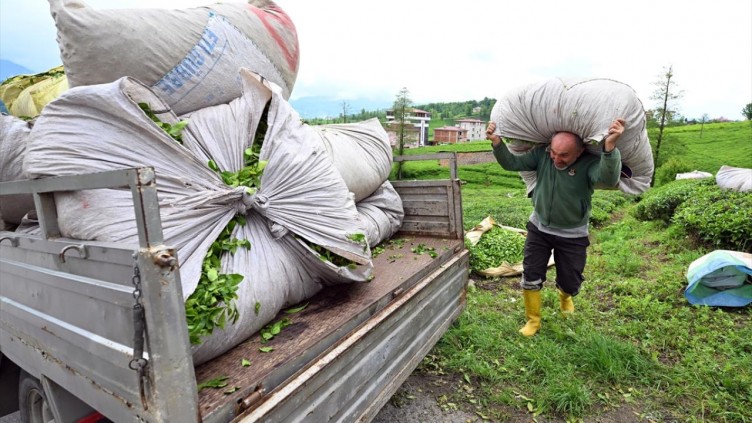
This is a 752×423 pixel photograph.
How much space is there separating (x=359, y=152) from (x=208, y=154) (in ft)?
3.73

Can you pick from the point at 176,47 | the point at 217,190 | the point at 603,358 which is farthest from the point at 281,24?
the point at 603,358

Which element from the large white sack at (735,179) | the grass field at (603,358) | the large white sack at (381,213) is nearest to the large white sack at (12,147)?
the large white sack at (381,213)

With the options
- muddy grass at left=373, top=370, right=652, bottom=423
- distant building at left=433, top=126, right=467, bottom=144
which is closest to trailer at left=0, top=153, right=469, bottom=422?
muddy grass at left=373, top=370, right=652, bottom=423

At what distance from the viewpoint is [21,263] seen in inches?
65.8

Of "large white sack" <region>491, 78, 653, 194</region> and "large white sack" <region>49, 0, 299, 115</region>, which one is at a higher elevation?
"large white sack" <region>49, 0, 299, 115</region>

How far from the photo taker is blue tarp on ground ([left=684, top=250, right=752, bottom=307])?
3.80 metres

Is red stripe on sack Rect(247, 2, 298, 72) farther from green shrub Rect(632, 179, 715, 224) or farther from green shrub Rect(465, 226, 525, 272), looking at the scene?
green shrub Rect(632, 179, 715, 224)

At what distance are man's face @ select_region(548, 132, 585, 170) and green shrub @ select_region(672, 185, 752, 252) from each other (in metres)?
3.41

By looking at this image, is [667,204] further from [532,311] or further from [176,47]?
[176,47]

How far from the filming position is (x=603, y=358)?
2.99 m

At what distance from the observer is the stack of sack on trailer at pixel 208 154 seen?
1.47m

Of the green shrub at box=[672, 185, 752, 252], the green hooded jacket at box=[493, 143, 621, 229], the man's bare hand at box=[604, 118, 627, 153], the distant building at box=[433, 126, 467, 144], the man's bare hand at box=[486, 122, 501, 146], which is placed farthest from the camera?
the distant building at box=[433, 126, 467, 144]

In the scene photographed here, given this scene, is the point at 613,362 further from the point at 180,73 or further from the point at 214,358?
the point at 180,73

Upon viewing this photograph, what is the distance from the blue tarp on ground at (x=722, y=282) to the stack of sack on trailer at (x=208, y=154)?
12.1 feet
